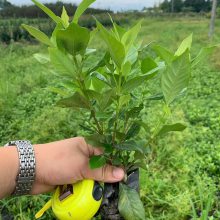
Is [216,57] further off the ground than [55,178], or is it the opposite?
[55,178]

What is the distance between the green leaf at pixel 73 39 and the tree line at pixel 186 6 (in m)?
33.1

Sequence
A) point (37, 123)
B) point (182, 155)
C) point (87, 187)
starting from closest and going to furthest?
point (87, 187) < point (182, 155) < point (37, 123)

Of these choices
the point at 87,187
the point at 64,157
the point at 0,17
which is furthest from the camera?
the point at 0,17

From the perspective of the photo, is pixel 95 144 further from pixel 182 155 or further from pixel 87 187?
pixel 182 155

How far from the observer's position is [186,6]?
35.1 metres

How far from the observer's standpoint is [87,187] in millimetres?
1181

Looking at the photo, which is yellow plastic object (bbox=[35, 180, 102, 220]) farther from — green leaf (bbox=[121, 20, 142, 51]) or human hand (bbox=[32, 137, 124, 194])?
green leaf (bbox=[121, 20, 142, 51])

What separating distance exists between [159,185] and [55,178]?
57.4 inches

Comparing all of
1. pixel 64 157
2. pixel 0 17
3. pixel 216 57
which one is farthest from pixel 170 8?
A: pixel 64 157

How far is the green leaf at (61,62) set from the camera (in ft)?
2.89

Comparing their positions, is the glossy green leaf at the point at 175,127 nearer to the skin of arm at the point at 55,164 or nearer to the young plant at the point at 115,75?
the young plant at the point at 115,75

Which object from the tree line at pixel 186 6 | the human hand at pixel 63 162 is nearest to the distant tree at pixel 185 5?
the tree line at pixel 186 6

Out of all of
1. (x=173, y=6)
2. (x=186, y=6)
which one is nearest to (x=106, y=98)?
(x=173, y=6)

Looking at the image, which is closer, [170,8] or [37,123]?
[37,123]
